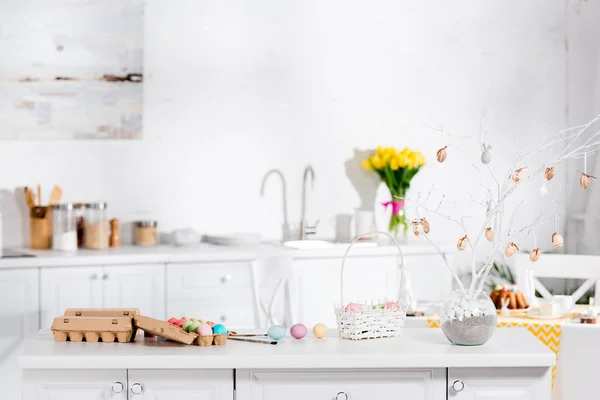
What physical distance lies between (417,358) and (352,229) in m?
2.75

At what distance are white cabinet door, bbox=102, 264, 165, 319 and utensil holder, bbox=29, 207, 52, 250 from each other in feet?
1.83

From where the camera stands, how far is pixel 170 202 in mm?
5262

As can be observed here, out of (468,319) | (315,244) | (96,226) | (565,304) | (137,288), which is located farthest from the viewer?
(315,244)

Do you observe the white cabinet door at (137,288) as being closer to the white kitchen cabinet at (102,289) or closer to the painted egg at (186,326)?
the white kitchen cabinet at (102,289)

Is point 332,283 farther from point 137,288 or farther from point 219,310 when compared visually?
point 137,288

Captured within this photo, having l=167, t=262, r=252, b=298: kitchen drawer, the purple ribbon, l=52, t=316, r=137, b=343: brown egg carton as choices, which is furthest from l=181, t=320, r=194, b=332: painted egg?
the purple ribbon

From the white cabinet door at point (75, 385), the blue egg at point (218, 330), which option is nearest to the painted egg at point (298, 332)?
the blue egg at point (218, 330)

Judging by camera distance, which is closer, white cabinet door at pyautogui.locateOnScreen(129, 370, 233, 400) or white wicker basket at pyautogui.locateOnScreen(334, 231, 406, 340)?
white cabinet door at pyautogui.locateOnScreen(129, 370, 233, 400)

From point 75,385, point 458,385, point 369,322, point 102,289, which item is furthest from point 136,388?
point 102,289

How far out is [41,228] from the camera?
16.0 ft

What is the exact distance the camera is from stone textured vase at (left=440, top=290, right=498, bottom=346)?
9.25ft

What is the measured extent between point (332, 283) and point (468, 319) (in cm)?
211

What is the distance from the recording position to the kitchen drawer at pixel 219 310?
464 cm

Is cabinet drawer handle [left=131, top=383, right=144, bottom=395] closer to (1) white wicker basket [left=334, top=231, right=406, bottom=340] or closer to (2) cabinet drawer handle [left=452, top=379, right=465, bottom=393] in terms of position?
(1) white wicker basket [left=334, top=231, right=406, bottom=340]
